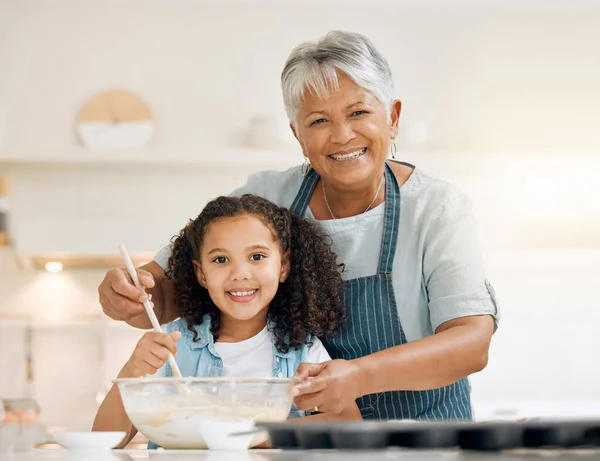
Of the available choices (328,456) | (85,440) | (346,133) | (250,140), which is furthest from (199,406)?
(250,140)

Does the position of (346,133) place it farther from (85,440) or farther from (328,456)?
(328,456)

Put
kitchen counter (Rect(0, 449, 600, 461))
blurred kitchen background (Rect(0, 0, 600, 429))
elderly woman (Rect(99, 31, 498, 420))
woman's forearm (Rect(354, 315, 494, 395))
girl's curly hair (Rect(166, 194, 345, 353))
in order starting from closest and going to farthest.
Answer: kitchen counter (Rect(0, 449, 600, 461)) < woman's forearm (Rect(354, 315, 494, 395)) < elderly woman (Rect(99, 31, 498, 420)) < girl's curly hair (Rect(166, 194, 345, 353)) < blurred kitchen background (Rect(0, 0, 600, 429))

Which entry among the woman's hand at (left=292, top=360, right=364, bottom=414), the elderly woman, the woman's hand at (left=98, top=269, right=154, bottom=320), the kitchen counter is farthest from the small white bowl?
the elderly woman

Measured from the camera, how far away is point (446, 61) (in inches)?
183

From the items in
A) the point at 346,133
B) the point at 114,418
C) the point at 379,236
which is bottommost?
the point at 114,418

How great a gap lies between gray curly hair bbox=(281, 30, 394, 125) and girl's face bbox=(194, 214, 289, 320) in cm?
28

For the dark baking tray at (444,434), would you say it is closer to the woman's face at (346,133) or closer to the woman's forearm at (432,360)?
the woman's forearm at (432,360)

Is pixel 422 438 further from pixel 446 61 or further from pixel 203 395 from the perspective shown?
pixel 446 61

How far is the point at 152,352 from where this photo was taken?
1.35m

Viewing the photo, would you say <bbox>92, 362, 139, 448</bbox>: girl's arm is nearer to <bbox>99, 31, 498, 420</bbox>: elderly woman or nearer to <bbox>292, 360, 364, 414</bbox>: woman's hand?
<bbox>99, 31, 498, 420</bbox>: elderly woman

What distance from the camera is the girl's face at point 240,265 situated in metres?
1.76

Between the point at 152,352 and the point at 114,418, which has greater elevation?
the point at 152,352

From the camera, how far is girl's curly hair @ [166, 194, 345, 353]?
1.81 metres

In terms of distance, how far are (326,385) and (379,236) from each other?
0.63 metres
